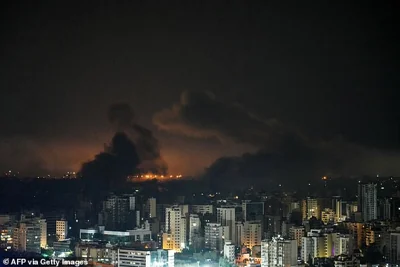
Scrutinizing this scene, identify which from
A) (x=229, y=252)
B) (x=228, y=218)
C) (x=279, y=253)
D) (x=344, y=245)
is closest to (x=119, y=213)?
(x=228, y=218)

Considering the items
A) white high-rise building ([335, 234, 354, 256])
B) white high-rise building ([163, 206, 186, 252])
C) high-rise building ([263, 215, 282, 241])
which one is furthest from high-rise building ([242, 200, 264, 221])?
white high-rise building ([335, 234, 354, 256])

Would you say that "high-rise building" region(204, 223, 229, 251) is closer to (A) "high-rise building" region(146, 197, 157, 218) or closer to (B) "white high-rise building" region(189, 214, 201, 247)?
(B) "white high-rise building" region(189, 214, 201, 247)

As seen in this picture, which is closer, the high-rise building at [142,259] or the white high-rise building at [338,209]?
the high-rise building at [142,259]

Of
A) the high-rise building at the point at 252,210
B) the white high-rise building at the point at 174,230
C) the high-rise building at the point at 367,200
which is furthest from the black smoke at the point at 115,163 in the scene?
the high-rise building at the point at 367,200

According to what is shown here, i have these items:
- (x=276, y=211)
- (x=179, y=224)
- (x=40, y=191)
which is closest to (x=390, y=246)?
(x=276, y=211)

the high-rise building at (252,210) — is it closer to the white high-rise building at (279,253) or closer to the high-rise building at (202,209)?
the high-rise building at (202,209)

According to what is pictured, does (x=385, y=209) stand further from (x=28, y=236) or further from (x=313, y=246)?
(x=28, y=236)
